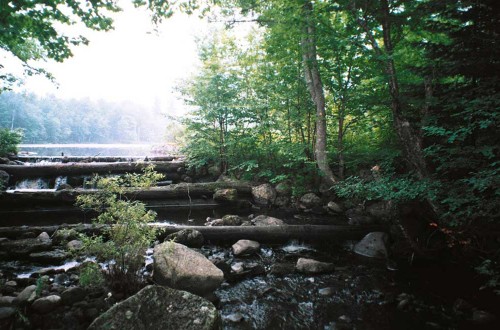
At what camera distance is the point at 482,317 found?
3635 millimetres

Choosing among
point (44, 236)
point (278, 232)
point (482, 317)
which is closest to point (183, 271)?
point (278, 232)

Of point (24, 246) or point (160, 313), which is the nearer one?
point (160, 313)

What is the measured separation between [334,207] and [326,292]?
522 cm

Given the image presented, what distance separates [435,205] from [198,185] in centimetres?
959

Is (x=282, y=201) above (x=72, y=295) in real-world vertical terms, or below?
above

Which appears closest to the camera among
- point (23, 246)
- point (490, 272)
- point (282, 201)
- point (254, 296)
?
point (490, 272)

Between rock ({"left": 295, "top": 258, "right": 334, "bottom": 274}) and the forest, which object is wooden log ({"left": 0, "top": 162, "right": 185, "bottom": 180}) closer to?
the forest

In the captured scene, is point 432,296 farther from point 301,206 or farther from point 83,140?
point 83,140

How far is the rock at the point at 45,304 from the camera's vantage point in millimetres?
3309

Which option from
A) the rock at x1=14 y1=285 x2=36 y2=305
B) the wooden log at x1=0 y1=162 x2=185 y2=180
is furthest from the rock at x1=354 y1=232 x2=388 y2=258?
the wooden log at x1=0 y1=162 x2=185 y2=180

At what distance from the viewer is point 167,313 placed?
9.05ft

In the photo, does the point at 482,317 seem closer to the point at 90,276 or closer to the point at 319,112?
the point at 90,276

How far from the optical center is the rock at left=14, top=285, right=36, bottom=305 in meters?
3.34

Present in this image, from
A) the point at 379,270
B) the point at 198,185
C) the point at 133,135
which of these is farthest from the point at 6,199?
the point at 133,135
